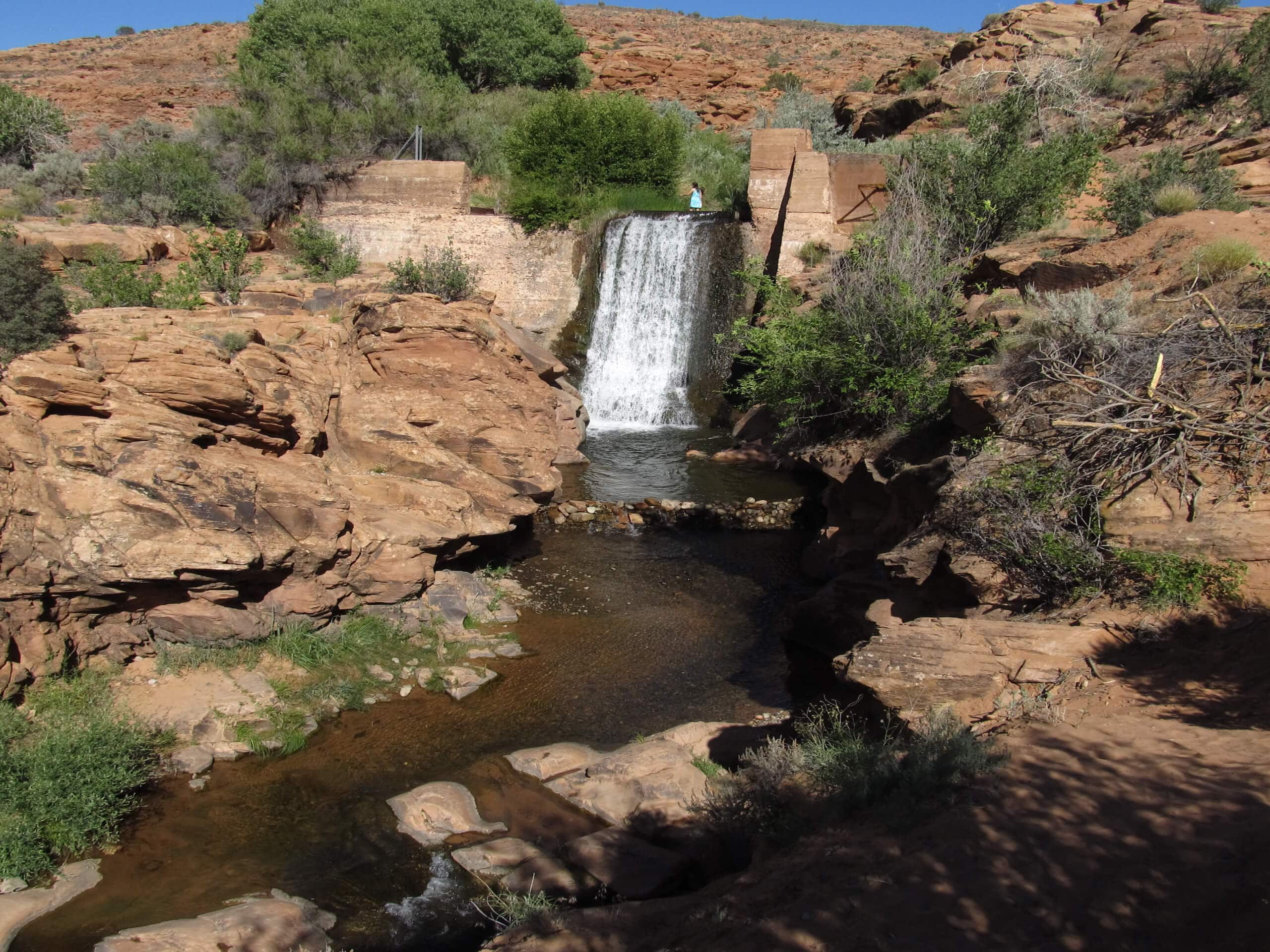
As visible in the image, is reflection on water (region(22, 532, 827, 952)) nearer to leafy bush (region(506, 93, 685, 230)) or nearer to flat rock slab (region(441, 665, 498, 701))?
flat rock slab (region(441, 665, 498, 701))

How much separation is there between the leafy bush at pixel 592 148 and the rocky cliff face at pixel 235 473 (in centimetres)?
1124

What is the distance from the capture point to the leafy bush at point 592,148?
64.4 ft

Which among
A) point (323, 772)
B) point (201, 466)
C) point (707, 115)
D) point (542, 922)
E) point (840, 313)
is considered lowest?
point (323, 772)

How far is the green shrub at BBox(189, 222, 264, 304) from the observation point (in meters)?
11.6

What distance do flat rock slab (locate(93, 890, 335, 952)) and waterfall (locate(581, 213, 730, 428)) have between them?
11963 millimetres

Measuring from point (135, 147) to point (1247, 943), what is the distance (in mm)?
22138

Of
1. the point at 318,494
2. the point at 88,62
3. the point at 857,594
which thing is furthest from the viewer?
the point at 88,62

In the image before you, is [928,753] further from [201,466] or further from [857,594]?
[201,466]

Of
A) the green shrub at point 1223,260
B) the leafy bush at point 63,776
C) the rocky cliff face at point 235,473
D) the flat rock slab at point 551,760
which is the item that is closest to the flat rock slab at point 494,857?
the flat rock slab at point 551,760

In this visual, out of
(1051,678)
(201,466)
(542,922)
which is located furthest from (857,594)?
(201,466)

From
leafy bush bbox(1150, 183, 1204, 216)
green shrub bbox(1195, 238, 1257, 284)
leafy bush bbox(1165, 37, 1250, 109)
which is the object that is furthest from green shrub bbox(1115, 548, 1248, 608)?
leafy bush bbox(1165, 37, 1250, 109)

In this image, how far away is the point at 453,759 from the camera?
19.9 feet

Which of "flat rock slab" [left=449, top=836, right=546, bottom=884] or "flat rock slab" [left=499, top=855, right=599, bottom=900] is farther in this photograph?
"flat rock slab" [left=449, top=836, right=546, bottom=884]

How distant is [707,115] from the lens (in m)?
33.8
